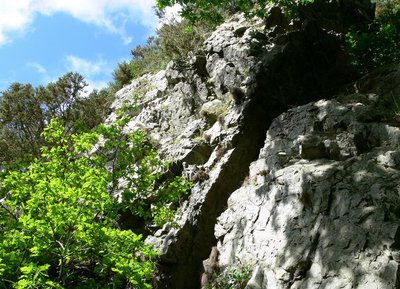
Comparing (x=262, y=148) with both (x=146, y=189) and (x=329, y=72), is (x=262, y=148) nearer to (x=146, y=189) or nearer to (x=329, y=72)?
(x=146, y=189)

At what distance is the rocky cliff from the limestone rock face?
3cm

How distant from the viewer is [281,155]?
9742mm

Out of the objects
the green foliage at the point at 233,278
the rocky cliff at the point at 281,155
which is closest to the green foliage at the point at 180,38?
the rocky cliff at the point at 281,155

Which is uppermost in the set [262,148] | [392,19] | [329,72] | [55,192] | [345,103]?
[392,19]

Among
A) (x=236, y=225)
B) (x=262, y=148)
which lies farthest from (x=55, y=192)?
(x=262, y=148)

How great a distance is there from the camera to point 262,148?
10625mm

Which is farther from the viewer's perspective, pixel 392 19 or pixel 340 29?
pixel 340 29

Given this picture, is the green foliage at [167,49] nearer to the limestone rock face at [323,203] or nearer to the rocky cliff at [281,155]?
the rocky cliff at [281,155]

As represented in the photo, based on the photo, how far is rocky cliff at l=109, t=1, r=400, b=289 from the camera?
6828 millimetres

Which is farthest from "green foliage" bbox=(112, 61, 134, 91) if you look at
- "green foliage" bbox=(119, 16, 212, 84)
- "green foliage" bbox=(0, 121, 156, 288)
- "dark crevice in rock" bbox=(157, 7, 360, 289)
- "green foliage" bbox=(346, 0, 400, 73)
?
"green foliage" bbox=(0, 121, 156, 288)

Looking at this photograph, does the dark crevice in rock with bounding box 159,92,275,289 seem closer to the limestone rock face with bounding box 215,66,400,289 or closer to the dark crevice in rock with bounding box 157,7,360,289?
the dark crevice in rock with bounding box 157,7,360,289

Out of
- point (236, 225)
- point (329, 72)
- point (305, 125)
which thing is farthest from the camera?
point (329, 72)

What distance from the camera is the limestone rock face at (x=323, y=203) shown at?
20.8 feet

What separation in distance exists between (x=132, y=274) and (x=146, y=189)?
3.38 m
